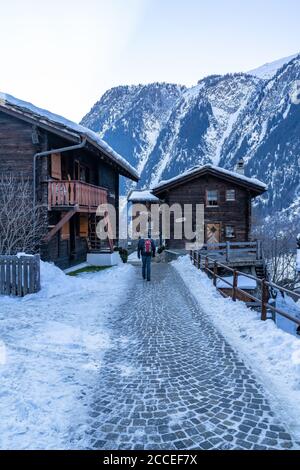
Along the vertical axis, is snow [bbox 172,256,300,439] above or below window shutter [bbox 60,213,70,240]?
below

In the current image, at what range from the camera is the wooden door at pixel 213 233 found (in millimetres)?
25938

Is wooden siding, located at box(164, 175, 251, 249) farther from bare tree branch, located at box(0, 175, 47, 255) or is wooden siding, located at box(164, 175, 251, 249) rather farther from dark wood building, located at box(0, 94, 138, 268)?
bare tree branch, located at box(0, 175, 47, 255)

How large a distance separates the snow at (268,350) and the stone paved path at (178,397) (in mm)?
167

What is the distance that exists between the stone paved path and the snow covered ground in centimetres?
24

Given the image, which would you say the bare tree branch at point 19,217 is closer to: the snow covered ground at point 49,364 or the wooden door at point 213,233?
the snow covered ground at point 49,364

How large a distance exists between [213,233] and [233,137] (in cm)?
13221

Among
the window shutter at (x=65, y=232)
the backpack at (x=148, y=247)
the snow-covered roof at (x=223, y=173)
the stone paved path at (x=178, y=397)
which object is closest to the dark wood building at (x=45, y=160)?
the window shutter at (x=65, y=232)

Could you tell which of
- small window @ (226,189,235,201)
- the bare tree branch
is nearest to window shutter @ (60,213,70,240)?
the bare tree branch

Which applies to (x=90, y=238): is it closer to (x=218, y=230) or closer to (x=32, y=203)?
(x=32, y=203)

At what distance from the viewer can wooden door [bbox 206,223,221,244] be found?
25938 mm

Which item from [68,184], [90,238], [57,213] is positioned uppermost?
[68,184]
